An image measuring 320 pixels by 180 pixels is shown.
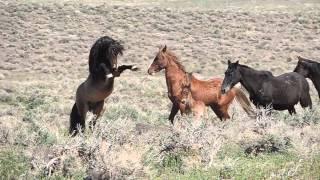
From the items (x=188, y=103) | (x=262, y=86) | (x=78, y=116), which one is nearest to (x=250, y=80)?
(x=262, y=86)

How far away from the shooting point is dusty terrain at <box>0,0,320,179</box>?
7.08 meters

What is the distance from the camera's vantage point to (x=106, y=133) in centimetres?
769

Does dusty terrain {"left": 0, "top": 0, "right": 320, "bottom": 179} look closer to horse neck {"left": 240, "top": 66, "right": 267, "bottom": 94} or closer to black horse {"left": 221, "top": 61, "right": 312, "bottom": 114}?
black horse {"left": 221, "top": 61, "right": 312, "bottom": 114}

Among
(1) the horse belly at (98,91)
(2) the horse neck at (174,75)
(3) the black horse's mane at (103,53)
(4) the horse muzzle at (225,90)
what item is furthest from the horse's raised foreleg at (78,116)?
(4) the horse muzzle at (225,90)

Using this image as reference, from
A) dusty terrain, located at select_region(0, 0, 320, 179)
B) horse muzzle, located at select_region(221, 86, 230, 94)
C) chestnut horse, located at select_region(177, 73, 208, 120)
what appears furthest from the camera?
horse muzzle, located at select_region(221, 86, 230, 94)

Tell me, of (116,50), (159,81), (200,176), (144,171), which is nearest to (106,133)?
(144,171)

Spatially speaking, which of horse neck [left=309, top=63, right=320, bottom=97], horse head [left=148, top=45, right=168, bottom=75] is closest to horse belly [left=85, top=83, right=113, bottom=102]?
horse head [left=148, top=45, right=168, bottom=75]

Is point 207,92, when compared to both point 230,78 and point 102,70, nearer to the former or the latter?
point 230,78

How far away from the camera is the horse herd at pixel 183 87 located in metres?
10.2

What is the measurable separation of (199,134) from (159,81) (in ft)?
61.1

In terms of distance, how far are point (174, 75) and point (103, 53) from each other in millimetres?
1534

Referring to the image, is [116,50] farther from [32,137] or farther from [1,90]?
[1,90]

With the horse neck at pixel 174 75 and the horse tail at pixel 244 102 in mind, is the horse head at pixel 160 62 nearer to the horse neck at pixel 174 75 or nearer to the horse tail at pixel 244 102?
the horse neck at pixel 174 75

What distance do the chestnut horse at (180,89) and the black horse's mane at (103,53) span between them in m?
1.14
